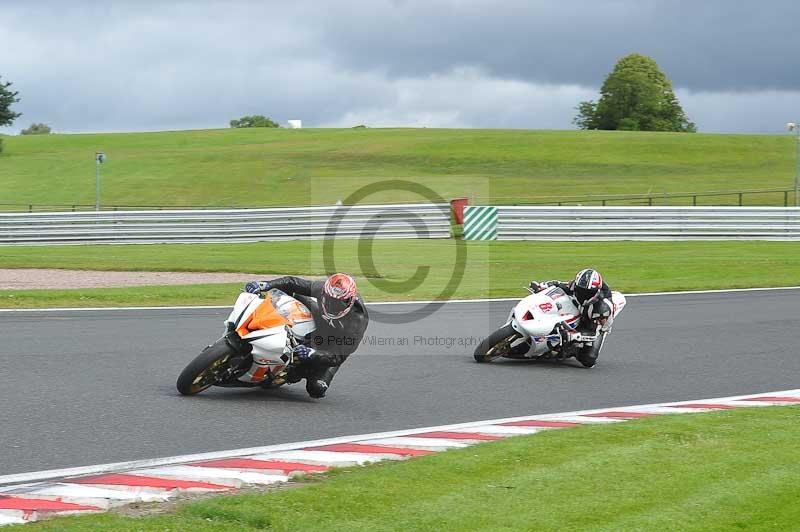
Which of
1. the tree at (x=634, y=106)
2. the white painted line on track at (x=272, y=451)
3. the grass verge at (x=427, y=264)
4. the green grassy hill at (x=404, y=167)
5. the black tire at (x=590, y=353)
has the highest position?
the tree at (x=634, y=106)

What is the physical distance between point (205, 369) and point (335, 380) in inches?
76.0

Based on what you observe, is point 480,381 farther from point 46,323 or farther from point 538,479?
point 46,323

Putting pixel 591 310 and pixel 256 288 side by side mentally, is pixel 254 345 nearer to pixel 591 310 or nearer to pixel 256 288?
pixel 256 288

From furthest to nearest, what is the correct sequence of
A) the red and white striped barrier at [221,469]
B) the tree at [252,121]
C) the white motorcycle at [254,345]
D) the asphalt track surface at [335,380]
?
the tree at [252,121] → the white motorcycle at [254,345] → the asphalt track surface at [335,380] → the red and white striped barrier at [221,469]

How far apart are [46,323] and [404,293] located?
7.12 meters

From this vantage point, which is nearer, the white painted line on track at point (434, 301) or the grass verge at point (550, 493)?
the grass verge at point (550, 493)

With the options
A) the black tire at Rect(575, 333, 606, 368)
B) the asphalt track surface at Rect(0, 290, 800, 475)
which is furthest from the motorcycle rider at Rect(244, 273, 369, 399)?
the black tire at Rect(575, 333, 606, 368)

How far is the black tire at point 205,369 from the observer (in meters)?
9.25

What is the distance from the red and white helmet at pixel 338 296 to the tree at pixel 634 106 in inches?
3881

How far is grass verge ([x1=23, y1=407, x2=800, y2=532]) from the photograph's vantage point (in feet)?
19.1

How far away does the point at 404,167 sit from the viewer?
62281 mm

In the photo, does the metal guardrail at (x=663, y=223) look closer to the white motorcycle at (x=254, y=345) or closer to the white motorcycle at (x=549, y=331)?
the white motorcycle at (x=549, y=331)

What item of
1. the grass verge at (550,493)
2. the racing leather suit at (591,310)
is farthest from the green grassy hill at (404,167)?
the grass verge at (550,493)

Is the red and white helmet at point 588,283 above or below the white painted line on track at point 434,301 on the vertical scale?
above
